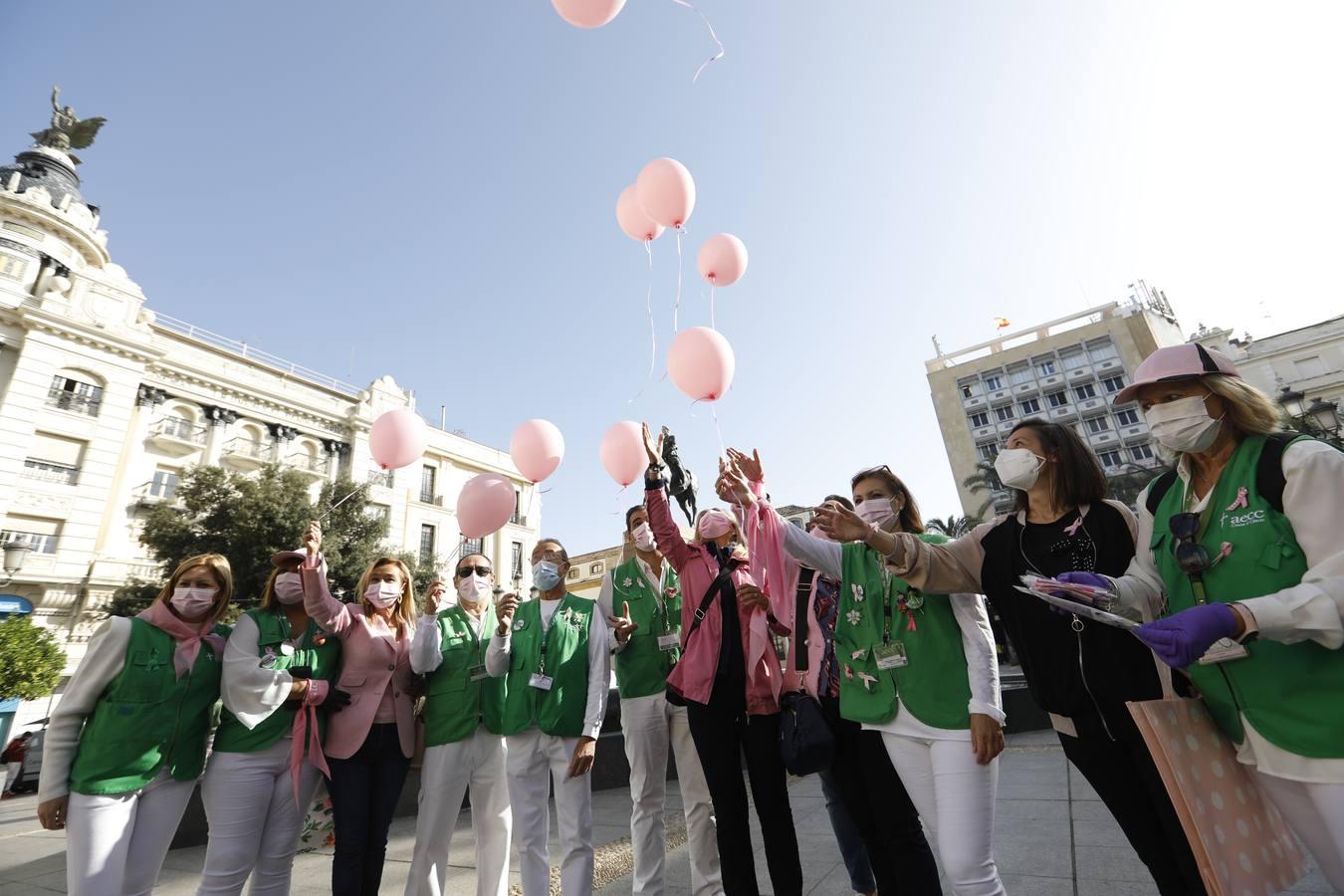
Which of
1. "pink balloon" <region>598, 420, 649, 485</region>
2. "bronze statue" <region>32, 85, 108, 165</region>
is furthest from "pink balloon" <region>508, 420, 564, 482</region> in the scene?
"bronze statue" <region>32, 85, 108, 165</region>

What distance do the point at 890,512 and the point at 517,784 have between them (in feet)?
8.13

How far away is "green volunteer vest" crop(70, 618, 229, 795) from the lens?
2.63 m

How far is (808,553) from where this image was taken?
288cm

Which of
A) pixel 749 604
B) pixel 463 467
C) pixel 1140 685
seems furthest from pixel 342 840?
pixel 463 467

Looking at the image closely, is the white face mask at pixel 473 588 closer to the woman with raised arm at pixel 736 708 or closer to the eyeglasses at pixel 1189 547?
the woman with raised arm at pixel 736 708

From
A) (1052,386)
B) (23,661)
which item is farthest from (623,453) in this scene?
(1052,386)

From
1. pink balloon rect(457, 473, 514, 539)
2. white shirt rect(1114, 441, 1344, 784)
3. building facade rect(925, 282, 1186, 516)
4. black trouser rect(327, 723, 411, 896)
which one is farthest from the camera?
building facade rect(925, 282, 1186, 516)

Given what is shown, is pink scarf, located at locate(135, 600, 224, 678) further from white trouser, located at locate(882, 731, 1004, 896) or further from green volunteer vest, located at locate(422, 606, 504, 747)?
white trouser, located at locate(882, 731, 1004, 896)

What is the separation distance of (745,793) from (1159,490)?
83.7 inches

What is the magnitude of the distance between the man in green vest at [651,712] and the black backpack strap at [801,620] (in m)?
0.79

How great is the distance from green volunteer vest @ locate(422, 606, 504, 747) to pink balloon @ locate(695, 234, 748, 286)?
5009mm

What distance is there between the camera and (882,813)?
2457 millimetres

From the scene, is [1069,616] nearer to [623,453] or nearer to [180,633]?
[180,633]

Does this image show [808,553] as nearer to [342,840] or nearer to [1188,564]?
[1188,564]
